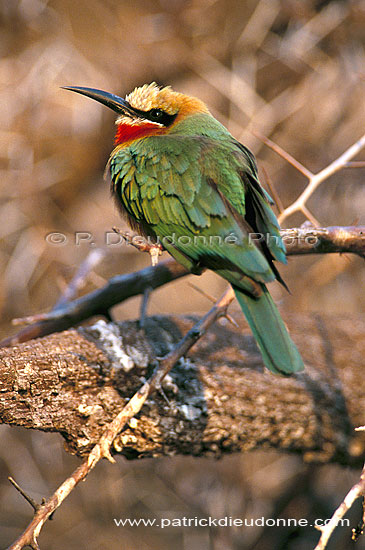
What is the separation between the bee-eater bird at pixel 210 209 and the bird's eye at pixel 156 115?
87 millimetres

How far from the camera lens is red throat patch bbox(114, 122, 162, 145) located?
2.58 m

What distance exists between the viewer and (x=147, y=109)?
262 centimetres

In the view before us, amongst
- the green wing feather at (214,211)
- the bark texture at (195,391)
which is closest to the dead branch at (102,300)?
the bark texture at (195,391)

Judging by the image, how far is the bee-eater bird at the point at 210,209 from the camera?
2.01 metres

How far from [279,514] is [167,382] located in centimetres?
181

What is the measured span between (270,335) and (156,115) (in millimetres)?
1204

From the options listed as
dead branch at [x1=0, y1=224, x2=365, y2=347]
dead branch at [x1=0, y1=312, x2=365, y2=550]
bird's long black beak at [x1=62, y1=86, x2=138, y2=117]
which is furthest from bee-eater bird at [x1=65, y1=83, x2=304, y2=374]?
dead branch at [x1=0, y1=224, x2=365, y2=347]

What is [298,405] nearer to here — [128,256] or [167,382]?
[167,382]

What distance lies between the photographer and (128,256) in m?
4.73

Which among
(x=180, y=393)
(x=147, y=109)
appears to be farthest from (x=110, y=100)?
(x=180, y=393)

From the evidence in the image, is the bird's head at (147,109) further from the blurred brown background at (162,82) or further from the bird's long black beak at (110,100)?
the blurred brown background at (162,82)

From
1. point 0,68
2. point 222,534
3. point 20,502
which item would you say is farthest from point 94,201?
point 222,534
